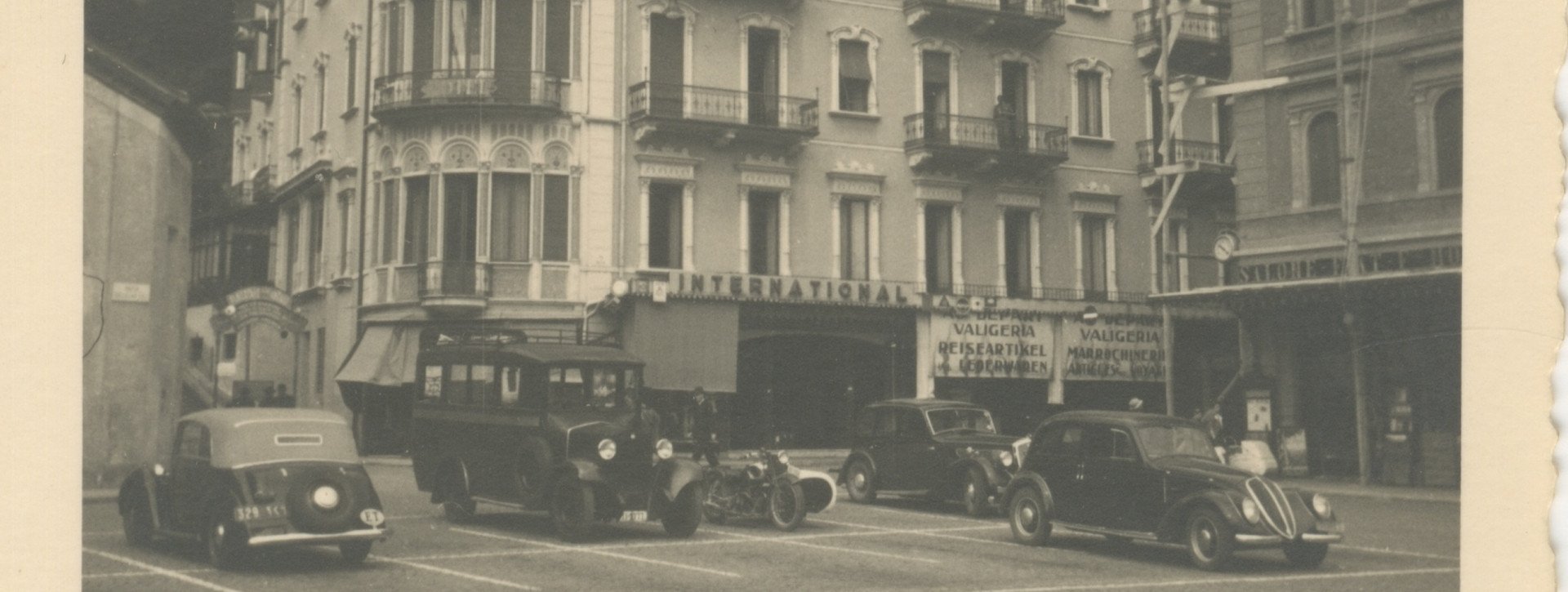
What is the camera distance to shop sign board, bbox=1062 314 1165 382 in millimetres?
13719

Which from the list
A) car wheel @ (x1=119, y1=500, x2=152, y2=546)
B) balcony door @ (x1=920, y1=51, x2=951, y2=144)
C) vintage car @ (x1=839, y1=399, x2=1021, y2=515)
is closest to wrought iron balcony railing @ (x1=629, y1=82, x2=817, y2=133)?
balcony door @ (x1=920, y1=51, x2=951, y2=144)

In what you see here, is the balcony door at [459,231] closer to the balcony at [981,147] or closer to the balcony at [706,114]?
the balcony at [706,114]

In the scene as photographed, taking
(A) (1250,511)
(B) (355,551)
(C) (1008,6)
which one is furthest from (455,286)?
(A) (1250,511)

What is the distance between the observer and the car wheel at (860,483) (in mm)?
18406

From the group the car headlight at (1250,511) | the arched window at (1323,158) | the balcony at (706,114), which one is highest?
the balcony at (706,114)

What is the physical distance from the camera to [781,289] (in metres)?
19.0

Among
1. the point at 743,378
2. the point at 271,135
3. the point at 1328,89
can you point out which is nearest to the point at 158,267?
the point at 271,135

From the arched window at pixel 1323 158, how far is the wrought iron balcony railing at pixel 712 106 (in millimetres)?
8794

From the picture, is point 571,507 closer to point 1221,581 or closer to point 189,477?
point 189,477

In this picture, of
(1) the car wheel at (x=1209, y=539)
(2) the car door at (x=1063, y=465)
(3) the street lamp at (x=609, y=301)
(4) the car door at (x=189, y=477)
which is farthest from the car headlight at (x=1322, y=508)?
(3) the street lamp at (x=609, y=301)

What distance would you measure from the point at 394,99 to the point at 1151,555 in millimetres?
10717

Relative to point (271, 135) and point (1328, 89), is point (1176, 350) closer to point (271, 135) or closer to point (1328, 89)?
point (1328, 89)

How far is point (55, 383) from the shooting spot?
5.15 meters

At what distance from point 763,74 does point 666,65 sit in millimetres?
1713
